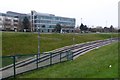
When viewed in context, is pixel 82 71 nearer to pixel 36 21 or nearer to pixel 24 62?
pixel 24 62

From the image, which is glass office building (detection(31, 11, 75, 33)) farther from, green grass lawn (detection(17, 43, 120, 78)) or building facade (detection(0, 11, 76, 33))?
green grass lawn (detection(17, 43, 120, 78))

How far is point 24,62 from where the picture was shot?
18.1 metres

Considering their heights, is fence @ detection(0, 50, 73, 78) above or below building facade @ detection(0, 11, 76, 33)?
below

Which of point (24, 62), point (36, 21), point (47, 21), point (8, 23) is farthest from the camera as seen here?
point (47, 21)

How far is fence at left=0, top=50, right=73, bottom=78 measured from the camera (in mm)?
15641

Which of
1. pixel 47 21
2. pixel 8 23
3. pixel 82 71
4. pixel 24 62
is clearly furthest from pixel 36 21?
pixel 82 71

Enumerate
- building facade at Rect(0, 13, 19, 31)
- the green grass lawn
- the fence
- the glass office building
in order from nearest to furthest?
the green grass lawn < the fence < building facade at Rect(0, 13, 19, 31) < the glass office building

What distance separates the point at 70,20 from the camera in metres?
180

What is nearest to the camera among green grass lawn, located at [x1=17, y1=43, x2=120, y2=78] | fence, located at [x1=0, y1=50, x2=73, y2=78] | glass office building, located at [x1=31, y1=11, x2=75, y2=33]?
green grass lawn, located at [x1=17, y1=43, x2=120, y2=78]

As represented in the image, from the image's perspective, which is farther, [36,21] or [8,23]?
[36,21]

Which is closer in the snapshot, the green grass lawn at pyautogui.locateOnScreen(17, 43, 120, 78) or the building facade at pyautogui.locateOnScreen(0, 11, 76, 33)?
the green grass lawn at pyautogui.locateOnScreen(17, 43, 120, 78)

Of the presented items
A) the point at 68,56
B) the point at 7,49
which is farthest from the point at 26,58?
the point at 7,49

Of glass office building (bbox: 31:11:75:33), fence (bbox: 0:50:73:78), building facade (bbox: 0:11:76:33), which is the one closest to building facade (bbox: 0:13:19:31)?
building facade (bbox: 0:11:76:33)

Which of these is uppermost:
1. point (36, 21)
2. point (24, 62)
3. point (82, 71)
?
point (36, 21)
